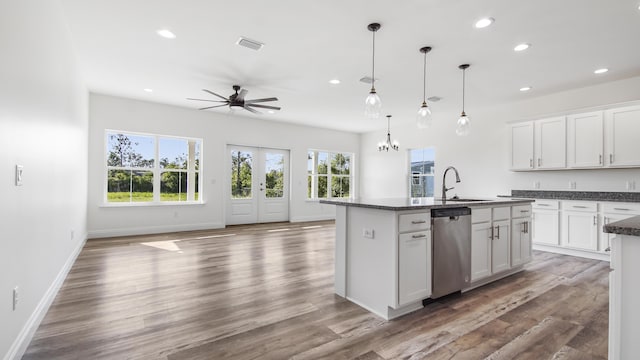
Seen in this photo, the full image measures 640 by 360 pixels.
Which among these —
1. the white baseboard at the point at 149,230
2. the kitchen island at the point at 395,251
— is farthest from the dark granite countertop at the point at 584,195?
the white baseboard at the point at 149,230

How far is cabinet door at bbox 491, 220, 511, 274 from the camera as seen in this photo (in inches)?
128

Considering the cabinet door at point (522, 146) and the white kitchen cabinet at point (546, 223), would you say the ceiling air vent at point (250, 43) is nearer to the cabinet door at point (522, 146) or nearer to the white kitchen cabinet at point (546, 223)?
the cabinet door at point (522, 146)

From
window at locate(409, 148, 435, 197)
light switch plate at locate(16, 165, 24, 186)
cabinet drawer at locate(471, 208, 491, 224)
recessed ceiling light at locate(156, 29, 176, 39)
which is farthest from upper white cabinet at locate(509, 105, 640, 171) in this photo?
light switch plate at locate(16, 165, 24, 186)

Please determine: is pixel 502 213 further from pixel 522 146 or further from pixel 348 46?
pixel 522 146

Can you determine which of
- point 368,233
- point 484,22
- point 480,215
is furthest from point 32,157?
point 484,22

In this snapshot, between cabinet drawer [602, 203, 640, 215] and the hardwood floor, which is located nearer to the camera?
the hardwood floor

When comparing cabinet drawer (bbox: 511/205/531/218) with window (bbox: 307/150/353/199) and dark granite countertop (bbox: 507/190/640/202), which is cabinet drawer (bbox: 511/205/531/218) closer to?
dark granite countertop (bbox: 507/190/640/202)

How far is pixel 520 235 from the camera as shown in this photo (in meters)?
3.62

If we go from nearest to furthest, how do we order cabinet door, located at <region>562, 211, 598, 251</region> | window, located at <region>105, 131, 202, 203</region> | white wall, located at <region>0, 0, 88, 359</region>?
white wall, located at <region>0, 0, 88, 359</region>
cabinet door, located at <region>562, 211, 598, 251</region>
window, located at <region>105, 131, 202, 203</region>

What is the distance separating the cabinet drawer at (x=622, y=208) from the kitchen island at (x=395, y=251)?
7.71 feet

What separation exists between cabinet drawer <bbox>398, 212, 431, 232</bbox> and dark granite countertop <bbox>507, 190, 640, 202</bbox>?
144 inches

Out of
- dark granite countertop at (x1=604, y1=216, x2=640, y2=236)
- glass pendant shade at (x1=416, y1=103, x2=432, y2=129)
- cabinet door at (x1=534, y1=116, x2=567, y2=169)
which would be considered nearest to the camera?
dark granite countertop at (x1=604, y1=216, x2=640, y2=236)

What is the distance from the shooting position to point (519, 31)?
10.4 ft

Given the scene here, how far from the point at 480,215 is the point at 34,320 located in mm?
3955
